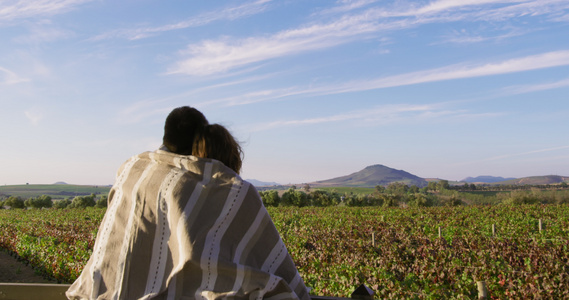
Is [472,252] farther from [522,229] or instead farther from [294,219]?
[294,219]

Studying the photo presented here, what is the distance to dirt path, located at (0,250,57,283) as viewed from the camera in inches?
439

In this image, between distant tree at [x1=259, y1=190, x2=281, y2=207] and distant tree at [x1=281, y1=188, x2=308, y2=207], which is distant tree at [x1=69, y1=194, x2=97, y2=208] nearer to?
distant tree at [x1=259, y1=190, x2=281, y2=207]

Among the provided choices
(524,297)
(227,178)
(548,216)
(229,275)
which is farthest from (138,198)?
(548,216)

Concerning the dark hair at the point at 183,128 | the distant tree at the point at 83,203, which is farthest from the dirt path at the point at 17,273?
the distant tree at the point at 83,203

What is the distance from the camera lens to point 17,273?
11.6 metres

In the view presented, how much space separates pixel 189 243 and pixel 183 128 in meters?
0.54

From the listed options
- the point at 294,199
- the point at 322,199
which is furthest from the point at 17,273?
the point at 322,199

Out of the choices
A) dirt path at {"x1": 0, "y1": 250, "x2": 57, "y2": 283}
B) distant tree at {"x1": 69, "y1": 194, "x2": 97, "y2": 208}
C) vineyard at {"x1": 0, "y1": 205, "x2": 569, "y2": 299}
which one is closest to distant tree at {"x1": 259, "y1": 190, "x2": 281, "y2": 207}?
distant tree at {"x1": 69, "y1": 194, "x2": 97, "y2": 208}

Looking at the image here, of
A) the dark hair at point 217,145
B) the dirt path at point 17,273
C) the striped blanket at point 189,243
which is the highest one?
the dark hair at point 217,145

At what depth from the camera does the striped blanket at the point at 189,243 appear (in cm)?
175

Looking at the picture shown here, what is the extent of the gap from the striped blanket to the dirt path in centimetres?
1051

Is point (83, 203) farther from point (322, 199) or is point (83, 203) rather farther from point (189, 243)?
point (189, 243)

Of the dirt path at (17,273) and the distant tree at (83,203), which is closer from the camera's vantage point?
the dirt path at (17,273)

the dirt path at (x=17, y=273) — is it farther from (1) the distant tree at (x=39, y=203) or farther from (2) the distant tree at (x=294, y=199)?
(1) the distant tree at (x=39, y=203)
